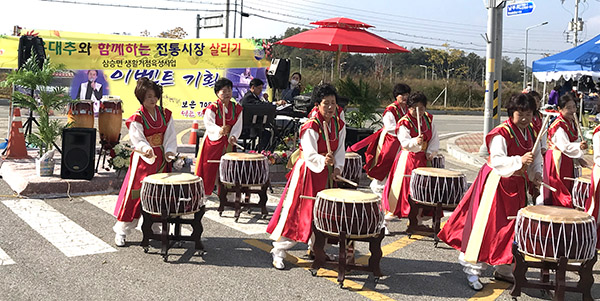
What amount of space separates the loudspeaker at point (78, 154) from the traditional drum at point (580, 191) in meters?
6.16

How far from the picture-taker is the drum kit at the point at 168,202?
544 cm

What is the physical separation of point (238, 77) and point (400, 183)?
25.7 ft

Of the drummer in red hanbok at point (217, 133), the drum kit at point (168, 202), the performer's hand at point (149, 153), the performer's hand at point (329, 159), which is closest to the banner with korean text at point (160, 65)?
the drummer in red hanbok at point (217, 133)

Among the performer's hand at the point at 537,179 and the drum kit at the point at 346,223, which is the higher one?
the performer's hand at the point at 537,179

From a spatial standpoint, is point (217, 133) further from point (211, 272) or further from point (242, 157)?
point (211, 272)

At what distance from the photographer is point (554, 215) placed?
4.34 meters

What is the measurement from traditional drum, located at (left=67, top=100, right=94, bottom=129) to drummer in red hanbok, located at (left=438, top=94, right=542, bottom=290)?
668 centimetres

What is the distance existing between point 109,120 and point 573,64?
1159cm

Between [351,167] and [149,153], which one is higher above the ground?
[149,153]

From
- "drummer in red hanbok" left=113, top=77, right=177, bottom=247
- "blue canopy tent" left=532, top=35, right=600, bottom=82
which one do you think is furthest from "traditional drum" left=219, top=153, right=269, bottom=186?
"blue canopy tent" left=532, top=35, right=600, bottom=82

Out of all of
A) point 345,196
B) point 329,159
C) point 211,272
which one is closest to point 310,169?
point 329,159

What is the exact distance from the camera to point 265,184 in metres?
7.38

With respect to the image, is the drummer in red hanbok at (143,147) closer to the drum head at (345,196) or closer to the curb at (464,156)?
the drum head at (345,196)

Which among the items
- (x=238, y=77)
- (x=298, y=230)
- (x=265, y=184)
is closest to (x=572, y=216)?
(x=298, y=230)
